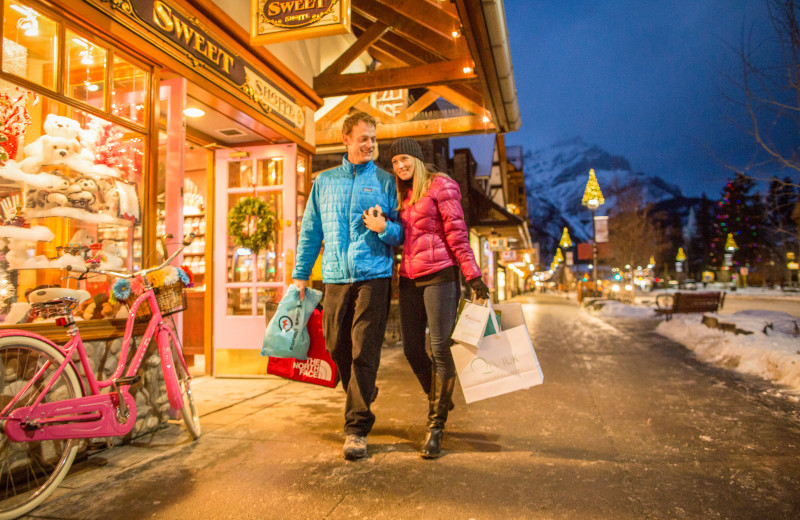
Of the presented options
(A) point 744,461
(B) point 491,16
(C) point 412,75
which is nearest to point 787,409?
(A) point 744,461

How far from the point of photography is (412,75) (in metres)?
6.64

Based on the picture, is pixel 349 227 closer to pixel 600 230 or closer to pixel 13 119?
pixel 13 119

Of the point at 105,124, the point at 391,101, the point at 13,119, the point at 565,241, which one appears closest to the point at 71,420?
the point at 13,119

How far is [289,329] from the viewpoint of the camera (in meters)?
3.25

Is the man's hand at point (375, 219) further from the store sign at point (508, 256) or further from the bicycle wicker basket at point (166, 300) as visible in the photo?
the store sign at point (508, 256)

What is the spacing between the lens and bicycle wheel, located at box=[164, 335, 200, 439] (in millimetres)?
3355

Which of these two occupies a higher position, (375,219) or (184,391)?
(375,219)

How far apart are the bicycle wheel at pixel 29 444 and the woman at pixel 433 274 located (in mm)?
1909

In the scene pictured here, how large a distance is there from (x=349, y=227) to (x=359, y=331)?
2.21 feet

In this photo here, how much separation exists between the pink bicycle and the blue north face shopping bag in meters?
0.85

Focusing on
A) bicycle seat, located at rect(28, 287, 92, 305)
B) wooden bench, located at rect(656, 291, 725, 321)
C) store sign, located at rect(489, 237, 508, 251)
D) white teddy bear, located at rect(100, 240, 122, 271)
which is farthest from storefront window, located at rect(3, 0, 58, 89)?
store sign, located at rect(489, 237, 508, 251)

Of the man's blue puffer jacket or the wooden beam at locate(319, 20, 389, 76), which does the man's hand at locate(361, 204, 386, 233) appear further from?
the wooden beam at locate(319, 20, 389, 76)

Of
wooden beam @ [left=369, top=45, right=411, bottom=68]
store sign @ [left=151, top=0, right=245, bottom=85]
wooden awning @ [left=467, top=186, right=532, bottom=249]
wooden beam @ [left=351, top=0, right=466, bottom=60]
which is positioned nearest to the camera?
store sign @ [left=151, top=0, right=245, bottom=85]

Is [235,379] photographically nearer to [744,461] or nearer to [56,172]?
[56,172]
